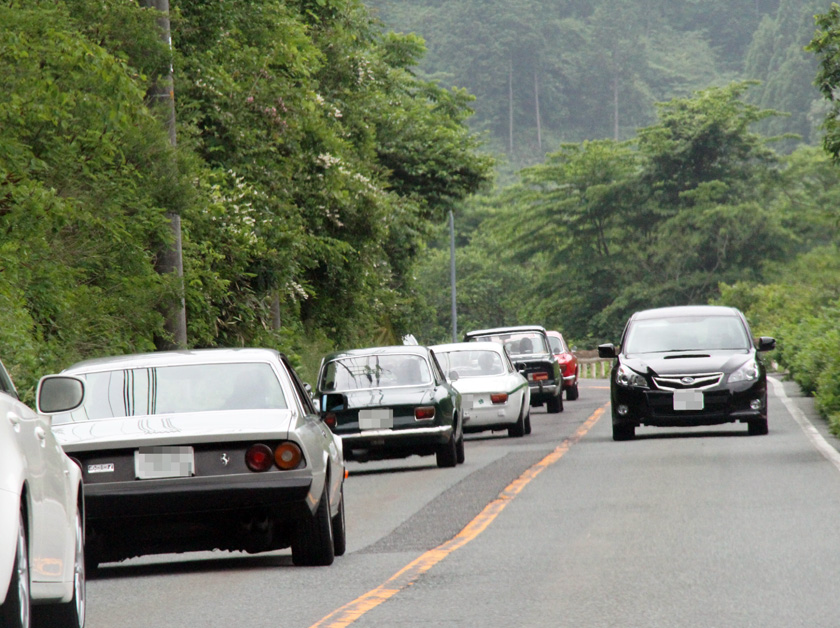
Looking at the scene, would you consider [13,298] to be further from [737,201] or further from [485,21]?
[485,21]

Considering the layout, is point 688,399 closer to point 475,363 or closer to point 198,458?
point 475,363

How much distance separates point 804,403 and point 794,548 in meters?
20.5

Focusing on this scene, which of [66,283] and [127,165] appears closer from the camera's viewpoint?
[66,283]

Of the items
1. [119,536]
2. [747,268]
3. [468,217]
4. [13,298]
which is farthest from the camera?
[468,217]

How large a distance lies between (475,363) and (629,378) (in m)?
3.90

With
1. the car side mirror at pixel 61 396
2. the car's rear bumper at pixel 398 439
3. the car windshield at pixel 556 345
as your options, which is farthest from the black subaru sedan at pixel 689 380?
the car windshield at pixel 556 345

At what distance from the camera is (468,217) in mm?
117250

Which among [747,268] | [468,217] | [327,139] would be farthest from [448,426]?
[468,217]

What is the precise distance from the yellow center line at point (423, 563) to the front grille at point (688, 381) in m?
3.00

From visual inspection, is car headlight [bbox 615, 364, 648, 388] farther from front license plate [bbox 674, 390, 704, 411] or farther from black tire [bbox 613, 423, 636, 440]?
black tire [bbox 613, 423, 636, 440]

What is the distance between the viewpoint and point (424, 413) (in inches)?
724

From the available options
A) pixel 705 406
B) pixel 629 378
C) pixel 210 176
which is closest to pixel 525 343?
pixel 210 176

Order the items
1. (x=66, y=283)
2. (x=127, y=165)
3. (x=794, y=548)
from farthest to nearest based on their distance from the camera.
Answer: (x=127, y=165) → (x=66, y=283) → (x=794, y=548)

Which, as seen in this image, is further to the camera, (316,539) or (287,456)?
(316,539)
